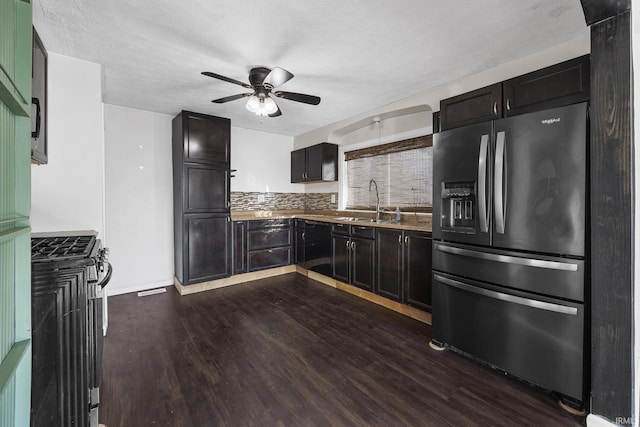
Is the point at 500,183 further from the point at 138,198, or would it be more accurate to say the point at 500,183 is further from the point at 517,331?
the point at 138,198

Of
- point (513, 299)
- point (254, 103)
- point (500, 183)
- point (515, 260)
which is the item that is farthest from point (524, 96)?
point (254, 103)

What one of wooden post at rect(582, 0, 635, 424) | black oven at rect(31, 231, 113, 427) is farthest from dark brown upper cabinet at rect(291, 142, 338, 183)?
black oven at rect(31, 231, 113, 427)

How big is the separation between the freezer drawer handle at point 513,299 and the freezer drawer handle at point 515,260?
0.23m

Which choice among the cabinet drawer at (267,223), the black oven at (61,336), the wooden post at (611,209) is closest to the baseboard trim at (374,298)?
the cabinet drawer at (267,223)

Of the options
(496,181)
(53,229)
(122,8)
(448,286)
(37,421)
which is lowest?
A: (37,421)

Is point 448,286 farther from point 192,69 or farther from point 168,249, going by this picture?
point 168,249

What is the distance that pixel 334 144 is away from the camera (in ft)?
15.6

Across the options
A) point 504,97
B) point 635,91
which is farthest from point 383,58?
point 635,91

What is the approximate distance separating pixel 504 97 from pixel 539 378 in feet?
6.62

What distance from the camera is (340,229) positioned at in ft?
12.8

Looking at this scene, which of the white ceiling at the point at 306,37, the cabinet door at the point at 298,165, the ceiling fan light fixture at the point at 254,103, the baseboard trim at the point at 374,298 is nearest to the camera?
the white ceiling at the point at 306,37

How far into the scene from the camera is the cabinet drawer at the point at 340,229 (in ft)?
12.5

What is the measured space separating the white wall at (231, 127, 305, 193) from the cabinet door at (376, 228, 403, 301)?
2566mm

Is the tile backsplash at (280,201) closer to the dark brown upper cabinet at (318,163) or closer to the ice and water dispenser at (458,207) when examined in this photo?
the dark brown upper cabinet at (318,163)
